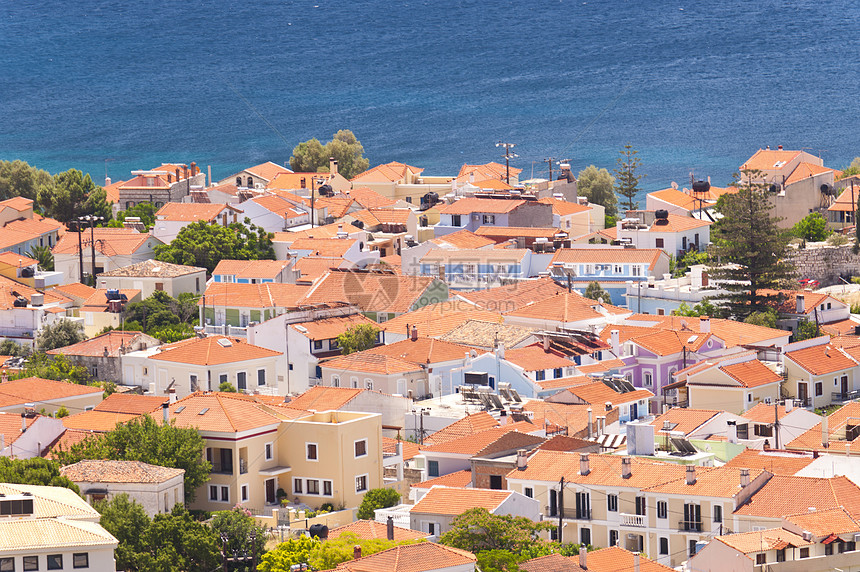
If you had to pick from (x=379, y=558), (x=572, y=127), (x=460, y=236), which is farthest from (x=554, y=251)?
(x=572, y=127)

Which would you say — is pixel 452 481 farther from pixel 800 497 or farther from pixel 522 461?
pixel 800 497

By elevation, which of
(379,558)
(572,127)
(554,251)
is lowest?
(379,558)

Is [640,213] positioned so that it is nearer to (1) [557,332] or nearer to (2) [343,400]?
(1) [557,332]

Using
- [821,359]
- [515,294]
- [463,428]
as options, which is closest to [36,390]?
[463,428]

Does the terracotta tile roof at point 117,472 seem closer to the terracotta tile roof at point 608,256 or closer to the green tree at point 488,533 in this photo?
the green tree at point 488,533

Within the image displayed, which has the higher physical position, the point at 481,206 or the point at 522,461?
the point at 481,206

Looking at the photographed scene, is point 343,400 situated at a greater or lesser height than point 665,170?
lesser

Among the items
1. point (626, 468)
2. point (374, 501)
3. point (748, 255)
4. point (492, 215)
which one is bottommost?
point (374, 501)
